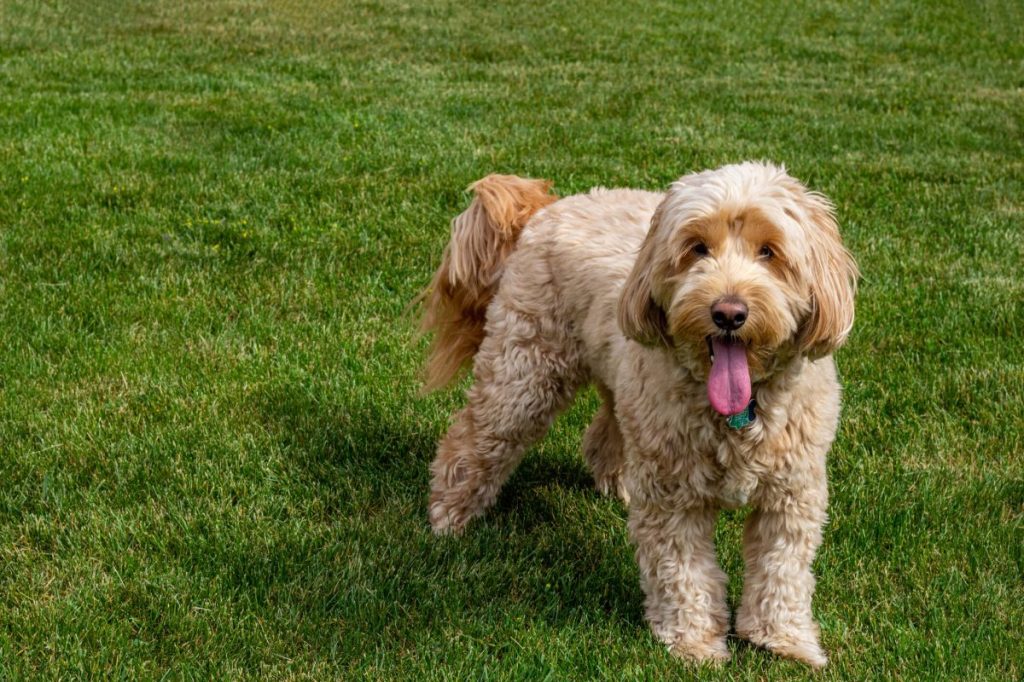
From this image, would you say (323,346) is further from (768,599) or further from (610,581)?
(768,599)

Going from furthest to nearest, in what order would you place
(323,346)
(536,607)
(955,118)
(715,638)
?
(955,118) < (323,346) < (536,607) < (715,638)

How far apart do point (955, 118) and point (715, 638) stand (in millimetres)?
9101

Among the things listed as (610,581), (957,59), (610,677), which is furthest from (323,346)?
(957,59)

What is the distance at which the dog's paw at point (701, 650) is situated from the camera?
3988 millimetres

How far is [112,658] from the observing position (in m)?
3.95

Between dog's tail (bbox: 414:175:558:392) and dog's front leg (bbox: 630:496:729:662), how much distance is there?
1472 millimetres

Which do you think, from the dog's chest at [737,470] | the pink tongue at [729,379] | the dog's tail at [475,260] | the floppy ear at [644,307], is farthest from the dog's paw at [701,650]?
the dog's tail at [475,260]

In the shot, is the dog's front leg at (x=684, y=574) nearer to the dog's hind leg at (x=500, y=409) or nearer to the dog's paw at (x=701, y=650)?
the dog's paw at (x=701, y=650)

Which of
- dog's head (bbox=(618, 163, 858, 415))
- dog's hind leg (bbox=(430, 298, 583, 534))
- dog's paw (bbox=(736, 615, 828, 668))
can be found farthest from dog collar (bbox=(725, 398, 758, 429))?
dog's hind leg (bbox=(430, 298, 583, 534))

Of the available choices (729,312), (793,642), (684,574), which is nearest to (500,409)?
(684,574)

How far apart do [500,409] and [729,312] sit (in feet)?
5.28

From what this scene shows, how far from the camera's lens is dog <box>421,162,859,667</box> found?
3.53 m

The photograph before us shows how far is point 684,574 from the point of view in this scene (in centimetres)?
401

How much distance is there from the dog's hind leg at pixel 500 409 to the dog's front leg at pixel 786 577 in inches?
42.4
